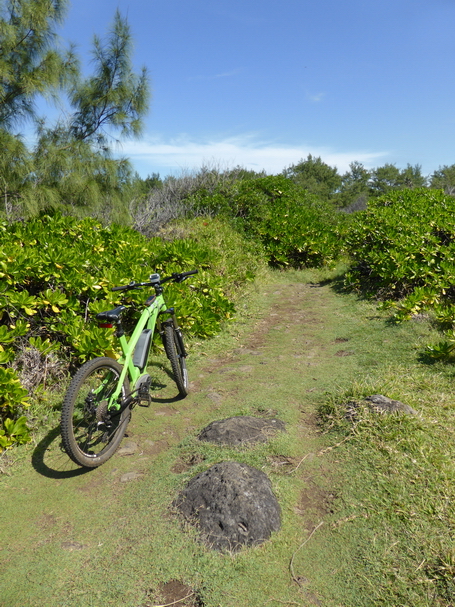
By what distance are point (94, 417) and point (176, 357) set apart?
116 centimetres

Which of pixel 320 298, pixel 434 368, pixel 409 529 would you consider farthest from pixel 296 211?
pixel 409 529

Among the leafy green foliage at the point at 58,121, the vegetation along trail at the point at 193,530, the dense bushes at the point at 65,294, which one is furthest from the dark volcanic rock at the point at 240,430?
the leafy green foliage at the point at 58,121

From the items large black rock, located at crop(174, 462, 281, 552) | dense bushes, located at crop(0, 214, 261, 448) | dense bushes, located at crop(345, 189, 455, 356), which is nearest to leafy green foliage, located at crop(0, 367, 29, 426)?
dense bushes, located at crop(0, 214, 261, 448)

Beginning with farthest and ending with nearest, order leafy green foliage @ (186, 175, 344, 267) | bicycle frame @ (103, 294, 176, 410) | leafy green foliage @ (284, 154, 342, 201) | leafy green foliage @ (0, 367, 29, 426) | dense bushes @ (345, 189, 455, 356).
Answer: leafy green foliage @ (284, 154, 342, 201) → leafy green foliage @ (186, 175, 344, 267) → dense bushes @ (345, 189, 455, 356) → leafy green foliage @ (0, 367, 29, 426) → bicycle frame @ (103, 294, 176, 410)

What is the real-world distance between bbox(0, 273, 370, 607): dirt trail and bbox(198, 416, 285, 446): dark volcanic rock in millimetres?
124

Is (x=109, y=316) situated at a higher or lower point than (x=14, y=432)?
higher

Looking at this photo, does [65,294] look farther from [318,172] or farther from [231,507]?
[318,172]

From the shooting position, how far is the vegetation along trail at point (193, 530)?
6.98ft

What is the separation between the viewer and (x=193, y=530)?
96.4 inches

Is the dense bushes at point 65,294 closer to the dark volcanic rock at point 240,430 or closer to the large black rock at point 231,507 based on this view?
the dark volcanic rock at point 240,430

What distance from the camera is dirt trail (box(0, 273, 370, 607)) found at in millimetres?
2164

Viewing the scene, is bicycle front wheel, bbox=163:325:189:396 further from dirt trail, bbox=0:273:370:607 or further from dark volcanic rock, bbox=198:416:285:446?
dark volcanic rock, bbox=198:416:285:446

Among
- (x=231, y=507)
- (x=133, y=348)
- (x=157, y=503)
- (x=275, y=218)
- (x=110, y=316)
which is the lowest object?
(x=157, y=503)

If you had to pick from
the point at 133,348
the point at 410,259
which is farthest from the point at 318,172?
the point at 133,348
